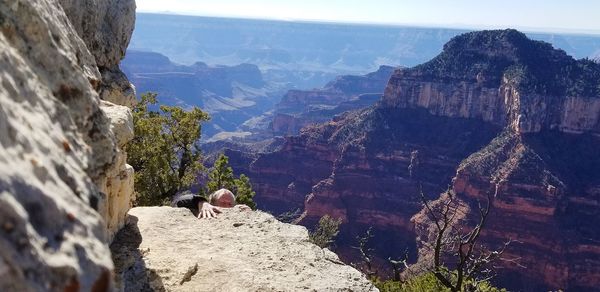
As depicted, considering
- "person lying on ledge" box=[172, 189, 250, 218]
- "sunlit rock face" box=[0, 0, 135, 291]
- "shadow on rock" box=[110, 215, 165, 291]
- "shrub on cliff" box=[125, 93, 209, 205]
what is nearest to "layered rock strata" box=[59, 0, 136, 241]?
"person lying on ledge" box=[172, 189, 250, 218]

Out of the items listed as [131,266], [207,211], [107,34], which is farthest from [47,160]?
[107,34]

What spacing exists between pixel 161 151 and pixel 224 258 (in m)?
14.4

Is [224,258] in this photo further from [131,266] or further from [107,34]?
[107,34]

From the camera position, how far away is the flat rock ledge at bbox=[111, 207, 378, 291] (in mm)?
7996

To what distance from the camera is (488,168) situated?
222 ft

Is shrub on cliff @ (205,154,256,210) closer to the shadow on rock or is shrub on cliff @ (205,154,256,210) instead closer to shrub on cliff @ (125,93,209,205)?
shrub on cliff @ (125,93,209,205)

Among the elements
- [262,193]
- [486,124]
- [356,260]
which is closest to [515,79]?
[486,124]

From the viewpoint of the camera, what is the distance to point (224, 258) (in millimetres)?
8906

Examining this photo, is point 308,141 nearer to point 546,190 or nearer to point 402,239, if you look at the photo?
point 402,239

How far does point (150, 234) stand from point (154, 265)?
5.16ft

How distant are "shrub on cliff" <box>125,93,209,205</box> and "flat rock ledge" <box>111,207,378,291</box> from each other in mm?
9956

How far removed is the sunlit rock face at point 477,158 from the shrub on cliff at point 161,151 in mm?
44855

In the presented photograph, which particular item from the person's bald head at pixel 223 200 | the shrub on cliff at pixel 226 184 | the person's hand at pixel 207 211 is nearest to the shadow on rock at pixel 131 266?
the person's hand at pixel 207 211

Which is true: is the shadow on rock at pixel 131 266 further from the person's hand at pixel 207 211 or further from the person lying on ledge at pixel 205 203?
the person lying on ledge at pixel 205 203
